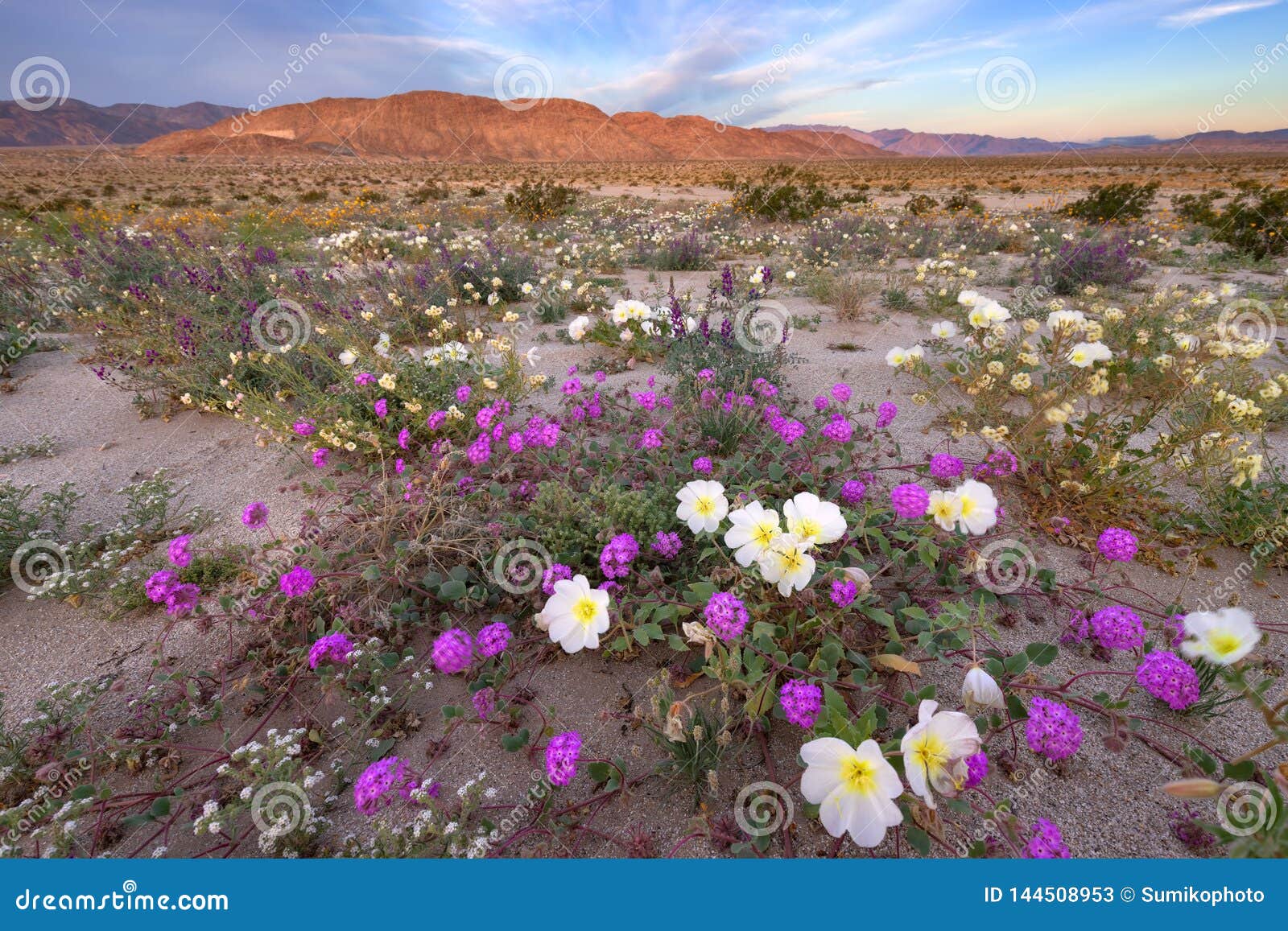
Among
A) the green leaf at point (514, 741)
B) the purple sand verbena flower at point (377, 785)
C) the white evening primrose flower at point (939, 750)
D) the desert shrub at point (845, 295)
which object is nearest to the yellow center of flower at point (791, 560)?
the white evening primrose flower at point (939, 750)

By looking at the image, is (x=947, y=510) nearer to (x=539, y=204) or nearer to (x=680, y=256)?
(x=680, y=256)

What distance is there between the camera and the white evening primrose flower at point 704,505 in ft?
5.89

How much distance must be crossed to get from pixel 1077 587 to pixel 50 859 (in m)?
3.61

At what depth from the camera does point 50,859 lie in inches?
59.9

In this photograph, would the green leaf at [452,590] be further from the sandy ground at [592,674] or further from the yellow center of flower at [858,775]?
the yellow center of flower at [858,775]

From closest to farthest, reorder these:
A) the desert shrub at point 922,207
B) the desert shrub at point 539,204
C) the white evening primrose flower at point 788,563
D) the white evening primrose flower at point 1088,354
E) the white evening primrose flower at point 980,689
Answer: the white evening primrose flower at point 980,689 < the white evening primrose flower at point 788,563 < the white evening primrose flower at point 1088,354 < the desert shrub at point 922,207 < the desert shrub at point 539,204

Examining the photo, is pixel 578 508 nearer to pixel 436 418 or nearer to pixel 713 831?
pixel 436 418

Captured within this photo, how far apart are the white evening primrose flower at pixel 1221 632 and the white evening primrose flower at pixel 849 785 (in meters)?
0.82

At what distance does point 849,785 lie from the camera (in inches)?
49.4

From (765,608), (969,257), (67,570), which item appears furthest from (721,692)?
(969,257)

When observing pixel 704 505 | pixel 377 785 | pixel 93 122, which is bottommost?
pixel 377 785

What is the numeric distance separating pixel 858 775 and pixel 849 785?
1.3 inches

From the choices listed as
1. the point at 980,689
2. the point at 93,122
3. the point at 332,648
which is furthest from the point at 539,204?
the point at 93,122

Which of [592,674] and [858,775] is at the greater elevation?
[858,775]
